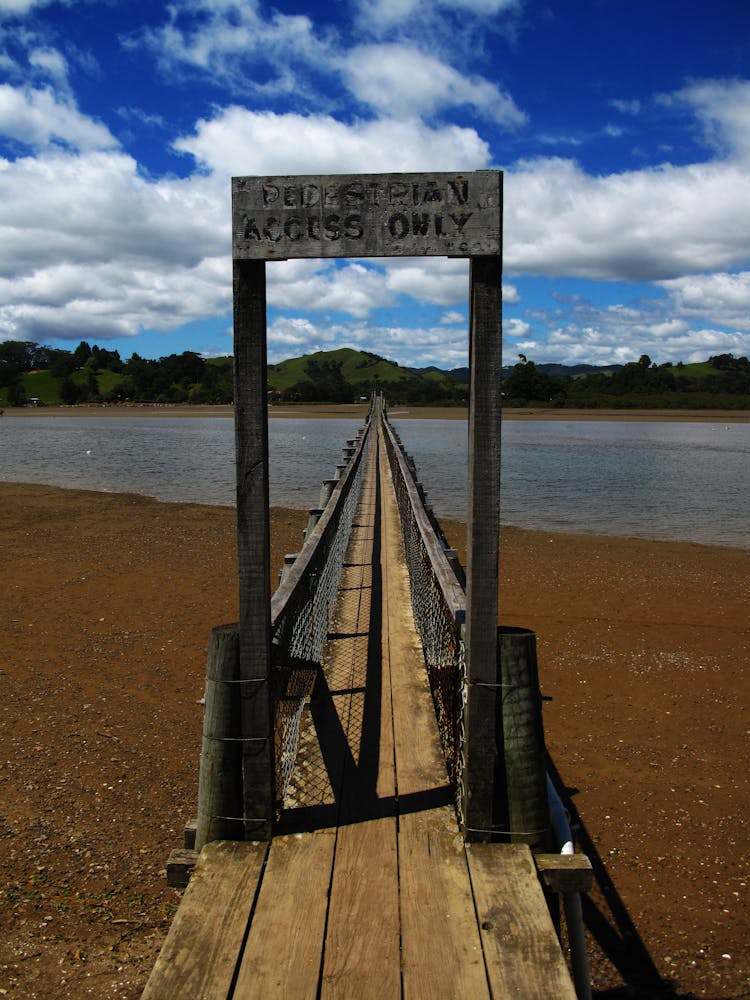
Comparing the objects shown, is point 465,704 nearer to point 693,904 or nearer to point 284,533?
point 693,904

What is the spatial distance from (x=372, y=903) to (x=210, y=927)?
0.55 meters

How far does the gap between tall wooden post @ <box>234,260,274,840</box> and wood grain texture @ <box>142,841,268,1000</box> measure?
166mm

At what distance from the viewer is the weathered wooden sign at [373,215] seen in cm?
271

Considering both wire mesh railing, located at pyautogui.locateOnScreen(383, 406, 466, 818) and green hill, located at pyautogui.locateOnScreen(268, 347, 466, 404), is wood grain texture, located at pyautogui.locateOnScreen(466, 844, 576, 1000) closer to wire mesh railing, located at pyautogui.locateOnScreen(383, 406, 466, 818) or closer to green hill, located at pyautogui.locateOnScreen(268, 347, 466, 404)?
wire mesh railing, located at pyautogui.locateOnScreen(383, 406, 466, 818)

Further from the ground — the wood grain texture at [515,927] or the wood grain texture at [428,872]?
the wood grain texture at [515,927]

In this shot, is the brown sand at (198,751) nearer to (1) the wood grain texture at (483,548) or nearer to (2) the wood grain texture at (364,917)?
(2) the wood grain texture at (364,917)

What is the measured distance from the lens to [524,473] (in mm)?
31359

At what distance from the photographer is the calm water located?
2077cm

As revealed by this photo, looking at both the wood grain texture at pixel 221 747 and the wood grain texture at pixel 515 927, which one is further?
the wood grain texture at pixel 221 747

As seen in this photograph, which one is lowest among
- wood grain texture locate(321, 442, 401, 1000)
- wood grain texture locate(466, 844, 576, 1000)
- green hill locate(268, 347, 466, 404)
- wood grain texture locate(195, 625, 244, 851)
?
wood grain texture locate(321, 442, 401, 1000)

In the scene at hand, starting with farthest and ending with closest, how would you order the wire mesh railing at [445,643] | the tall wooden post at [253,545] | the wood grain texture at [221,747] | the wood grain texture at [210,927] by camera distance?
the wire mesh railing at [445,643] → the wood grain texture at [221,747] → the tall wooden post at [253,545] → the wood grain texture at [210,927]

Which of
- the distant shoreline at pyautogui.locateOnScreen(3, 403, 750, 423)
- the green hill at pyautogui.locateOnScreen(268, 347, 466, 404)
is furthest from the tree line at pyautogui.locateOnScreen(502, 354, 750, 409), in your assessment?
the green hill at pyautogui.locateOnScreen(268, 347, 466, 404)

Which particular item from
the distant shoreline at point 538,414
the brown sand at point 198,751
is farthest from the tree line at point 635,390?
the brown sand at point 198,751

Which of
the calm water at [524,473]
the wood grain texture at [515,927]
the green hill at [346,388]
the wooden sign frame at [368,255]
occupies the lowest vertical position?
the calm water at [524,473]
